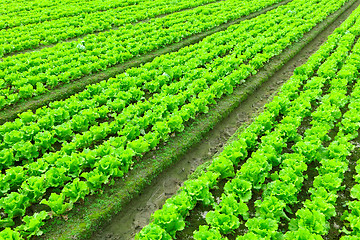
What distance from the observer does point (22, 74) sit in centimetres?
1055

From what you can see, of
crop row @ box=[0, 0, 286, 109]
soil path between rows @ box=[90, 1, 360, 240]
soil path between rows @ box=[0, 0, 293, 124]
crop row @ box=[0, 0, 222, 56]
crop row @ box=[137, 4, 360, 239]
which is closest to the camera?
crop row @ box=[137, 4, 360, 239]

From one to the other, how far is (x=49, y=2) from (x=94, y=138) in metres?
21.9

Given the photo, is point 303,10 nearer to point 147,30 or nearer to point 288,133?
point 147,30

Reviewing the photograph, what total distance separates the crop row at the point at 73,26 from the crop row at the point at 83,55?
5.97ft

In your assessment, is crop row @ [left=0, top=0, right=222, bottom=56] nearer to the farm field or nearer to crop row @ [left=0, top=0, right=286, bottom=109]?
the farm field

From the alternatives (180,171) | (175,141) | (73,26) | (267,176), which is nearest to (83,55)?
(73,26)

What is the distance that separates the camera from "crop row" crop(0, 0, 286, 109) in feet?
33.4

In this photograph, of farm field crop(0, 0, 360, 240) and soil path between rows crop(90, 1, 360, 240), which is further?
soil path between rows crop(90, 1, 360, 240)

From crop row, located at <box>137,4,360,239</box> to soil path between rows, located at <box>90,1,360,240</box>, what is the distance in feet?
3.29

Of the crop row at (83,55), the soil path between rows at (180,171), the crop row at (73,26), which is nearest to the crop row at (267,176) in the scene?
the soil path between rows at (180,171)

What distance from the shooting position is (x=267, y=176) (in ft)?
21.2

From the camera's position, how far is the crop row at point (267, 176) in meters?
5.11

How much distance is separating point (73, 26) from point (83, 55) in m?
5.73

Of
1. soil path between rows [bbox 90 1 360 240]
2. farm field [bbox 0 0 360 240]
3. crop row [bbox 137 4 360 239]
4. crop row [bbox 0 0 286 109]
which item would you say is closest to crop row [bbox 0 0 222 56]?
farm field [bbox 0 0 360 240]
